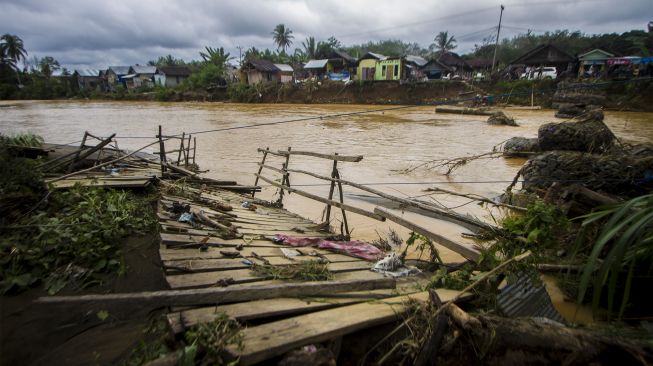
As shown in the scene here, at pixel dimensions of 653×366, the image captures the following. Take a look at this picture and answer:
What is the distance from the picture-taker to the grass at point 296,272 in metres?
2.91

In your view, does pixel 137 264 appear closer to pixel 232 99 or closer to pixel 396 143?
pixel 396 143

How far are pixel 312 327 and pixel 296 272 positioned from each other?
0.94m

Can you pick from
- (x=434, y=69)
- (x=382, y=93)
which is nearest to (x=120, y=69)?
(x=382, y=93)

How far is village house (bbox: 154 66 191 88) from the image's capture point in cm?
5644

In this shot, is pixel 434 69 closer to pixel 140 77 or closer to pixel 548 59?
pixel 548 59

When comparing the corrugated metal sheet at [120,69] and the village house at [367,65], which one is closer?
the village house at [367,65]

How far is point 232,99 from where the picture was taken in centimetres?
4644

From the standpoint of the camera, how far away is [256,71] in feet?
161

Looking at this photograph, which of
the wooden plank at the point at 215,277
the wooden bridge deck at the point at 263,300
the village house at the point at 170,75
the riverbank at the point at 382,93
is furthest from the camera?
the village house at the point at 170,75

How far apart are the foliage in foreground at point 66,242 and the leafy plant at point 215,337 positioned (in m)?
1.82

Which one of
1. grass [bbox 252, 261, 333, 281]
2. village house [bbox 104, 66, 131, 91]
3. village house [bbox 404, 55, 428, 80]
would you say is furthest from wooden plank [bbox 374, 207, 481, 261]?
village house [bbox 104, 66, 131, 91]

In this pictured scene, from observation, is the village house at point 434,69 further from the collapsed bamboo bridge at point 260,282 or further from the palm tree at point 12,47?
the palm tree at point 12,47

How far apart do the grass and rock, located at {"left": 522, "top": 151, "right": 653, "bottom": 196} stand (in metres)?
4.52

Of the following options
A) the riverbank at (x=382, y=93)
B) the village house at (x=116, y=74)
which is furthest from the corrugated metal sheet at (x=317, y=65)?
the village house at (x=116, y=74)
